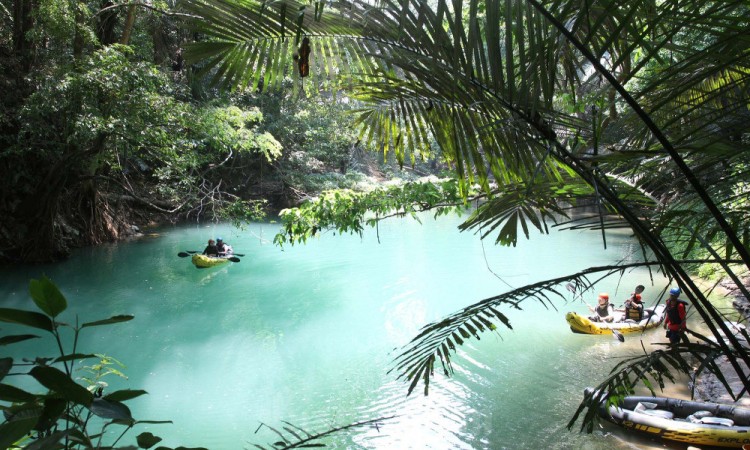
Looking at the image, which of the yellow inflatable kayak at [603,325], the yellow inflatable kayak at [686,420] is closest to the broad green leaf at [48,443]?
the yellow inflatable kayak at [686,420]

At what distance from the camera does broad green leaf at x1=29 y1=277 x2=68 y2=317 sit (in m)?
0.70

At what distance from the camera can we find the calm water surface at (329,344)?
4801 mm

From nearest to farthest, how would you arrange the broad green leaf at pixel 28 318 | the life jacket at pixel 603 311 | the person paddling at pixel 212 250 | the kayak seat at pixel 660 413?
the broad green leaf at pixel 28 318
the kayak seat at pixel 660 413
the life jacket at pixel 603 311
the person paddling at pixel 212 250

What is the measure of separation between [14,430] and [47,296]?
0.61 ft

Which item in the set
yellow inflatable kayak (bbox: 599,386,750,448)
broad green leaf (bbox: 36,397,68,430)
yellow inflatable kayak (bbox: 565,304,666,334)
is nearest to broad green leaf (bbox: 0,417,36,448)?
broad green leaf (bbox: 36,397,68,430)

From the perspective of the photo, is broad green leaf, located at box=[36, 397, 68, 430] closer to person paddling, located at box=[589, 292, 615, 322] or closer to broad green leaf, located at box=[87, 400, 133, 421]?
broad green leaf, located at box=[87, 400, 133, 421]

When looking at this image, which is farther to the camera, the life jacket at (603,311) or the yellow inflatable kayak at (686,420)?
the life jacket at (603,311)

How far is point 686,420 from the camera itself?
434 cm

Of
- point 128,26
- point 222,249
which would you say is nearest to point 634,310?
point 222,249

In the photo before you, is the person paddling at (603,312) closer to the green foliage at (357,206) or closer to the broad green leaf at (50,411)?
the green foliage at (357,206)

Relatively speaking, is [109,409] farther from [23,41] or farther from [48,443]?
[23,41]

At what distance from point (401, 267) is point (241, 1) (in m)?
9.86

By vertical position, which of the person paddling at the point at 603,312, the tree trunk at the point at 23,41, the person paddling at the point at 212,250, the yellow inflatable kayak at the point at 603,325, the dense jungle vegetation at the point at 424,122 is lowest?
the yellow inflatable kayak at the point at 603,325

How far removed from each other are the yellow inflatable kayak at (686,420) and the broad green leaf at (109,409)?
4.09 m
